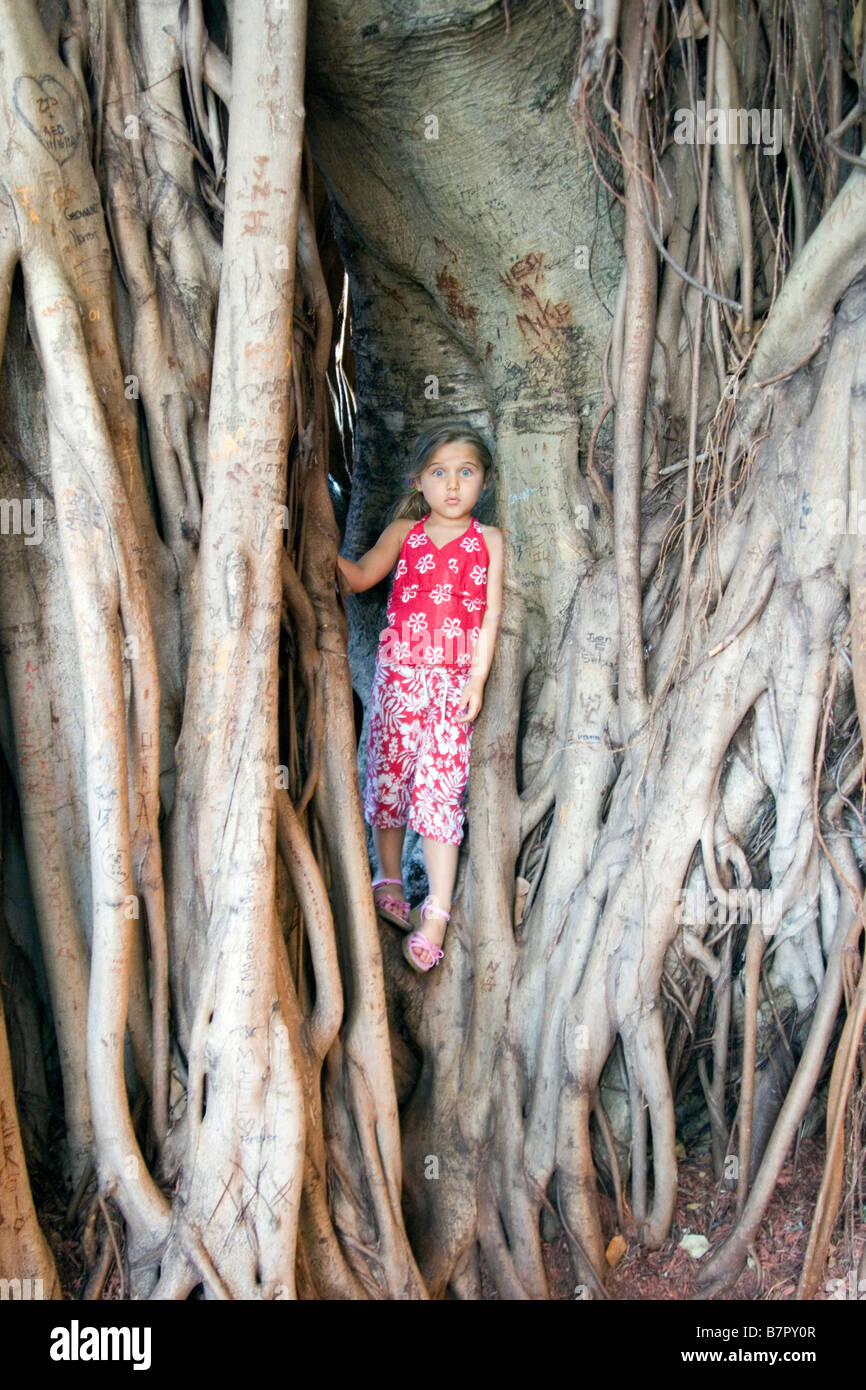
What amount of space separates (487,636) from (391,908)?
2.64ft

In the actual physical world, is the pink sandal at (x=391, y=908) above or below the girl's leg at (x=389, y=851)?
Answer: below

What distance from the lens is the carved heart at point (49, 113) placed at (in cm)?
269

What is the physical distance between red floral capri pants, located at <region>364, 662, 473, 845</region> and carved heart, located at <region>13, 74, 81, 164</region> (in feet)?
4.93

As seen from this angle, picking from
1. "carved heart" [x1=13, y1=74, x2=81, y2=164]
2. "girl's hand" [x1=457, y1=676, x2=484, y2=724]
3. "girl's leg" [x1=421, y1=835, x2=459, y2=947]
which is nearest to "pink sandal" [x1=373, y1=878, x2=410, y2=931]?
"girl's leg" [x1=421, y1=835, x2=459, y2=947]

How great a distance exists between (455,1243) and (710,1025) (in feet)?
2.87

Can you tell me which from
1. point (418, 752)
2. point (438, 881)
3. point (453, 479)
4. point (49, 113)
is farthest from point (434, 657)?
point (49, 113)

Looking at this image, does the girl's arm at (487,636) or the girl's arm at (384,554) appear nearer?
the girl's arm at (487,636)

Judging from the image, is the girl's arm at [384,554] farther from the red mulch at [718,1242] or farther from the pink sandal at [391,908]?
the red mulch at [718,1242]

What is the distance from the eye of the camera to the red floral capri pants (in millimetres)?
3393

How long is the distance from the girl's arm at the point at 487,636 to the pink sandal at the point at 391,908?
54 centimetres

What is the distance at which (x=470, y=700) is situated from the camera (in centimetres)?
337

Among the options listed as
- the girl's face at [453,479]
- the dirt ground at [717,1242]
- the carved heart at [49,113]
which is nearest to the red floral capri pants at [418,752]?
the girl's face at [453,479]

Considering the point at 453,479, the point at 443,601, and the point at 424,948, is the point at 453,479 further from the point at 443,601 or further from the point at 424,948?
the point at 424,948

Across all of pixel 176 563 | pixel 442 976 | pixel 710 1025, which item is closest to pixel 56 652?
pixel 176 563
